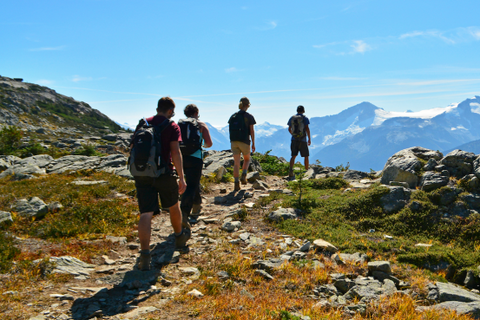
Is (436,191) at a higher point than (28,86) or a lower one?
lower

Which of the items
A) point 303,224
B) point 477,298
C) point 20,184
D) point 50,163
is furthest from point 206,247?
point 50,163

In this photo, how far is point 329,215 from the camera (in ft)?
28.2

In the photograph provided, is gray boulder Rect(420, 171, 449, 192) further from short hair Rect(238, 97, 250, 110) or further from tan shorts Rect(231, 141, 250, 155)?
short hair Rect(238, 97, 250, 110)

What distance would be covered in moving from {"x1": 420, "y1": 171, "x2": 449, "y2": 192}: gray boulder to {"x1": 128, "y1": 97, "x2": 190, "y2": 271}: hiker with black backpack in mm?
7370

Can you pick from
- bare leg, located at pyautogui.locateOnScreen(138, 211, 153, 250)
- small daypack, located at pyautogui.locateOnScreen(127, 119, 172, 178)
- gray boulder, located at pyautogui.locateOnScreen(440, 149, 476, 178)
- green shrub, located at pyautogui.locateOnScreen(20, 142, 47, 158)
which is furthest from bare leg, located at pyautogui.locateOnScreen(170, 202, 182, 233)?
green shrub, located at pyautogui.locateOnScreen(20, 142, 47, 158)

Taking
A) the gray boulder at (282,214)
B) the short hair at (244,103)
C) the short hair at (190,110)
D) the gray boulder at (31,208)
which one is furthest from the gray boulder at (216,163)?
the gray boulder at (31,208)

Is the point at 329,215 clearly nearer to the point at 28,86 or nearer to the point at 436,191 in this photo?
the point at 436,191

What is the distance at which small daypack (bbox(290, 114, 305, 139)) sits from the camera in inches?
575

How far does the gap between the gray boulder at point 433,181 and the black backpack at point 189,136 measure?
6771 millimetres

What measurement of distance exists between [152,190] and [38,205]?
5.58m

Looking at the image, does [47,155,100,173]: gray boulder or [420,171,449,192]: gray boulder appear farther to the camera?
[47,155,100,173]: gray boulder

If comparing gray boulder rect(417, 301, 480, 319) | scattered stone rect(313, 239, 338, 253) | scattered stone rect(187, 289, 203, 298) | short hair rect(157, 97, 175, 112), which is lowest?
gray boulder rect(417, 301, 480, 319)

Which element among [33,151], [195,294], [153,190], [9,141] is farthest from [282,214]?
[9,141]

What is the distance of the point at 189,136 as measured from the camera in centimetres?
757
